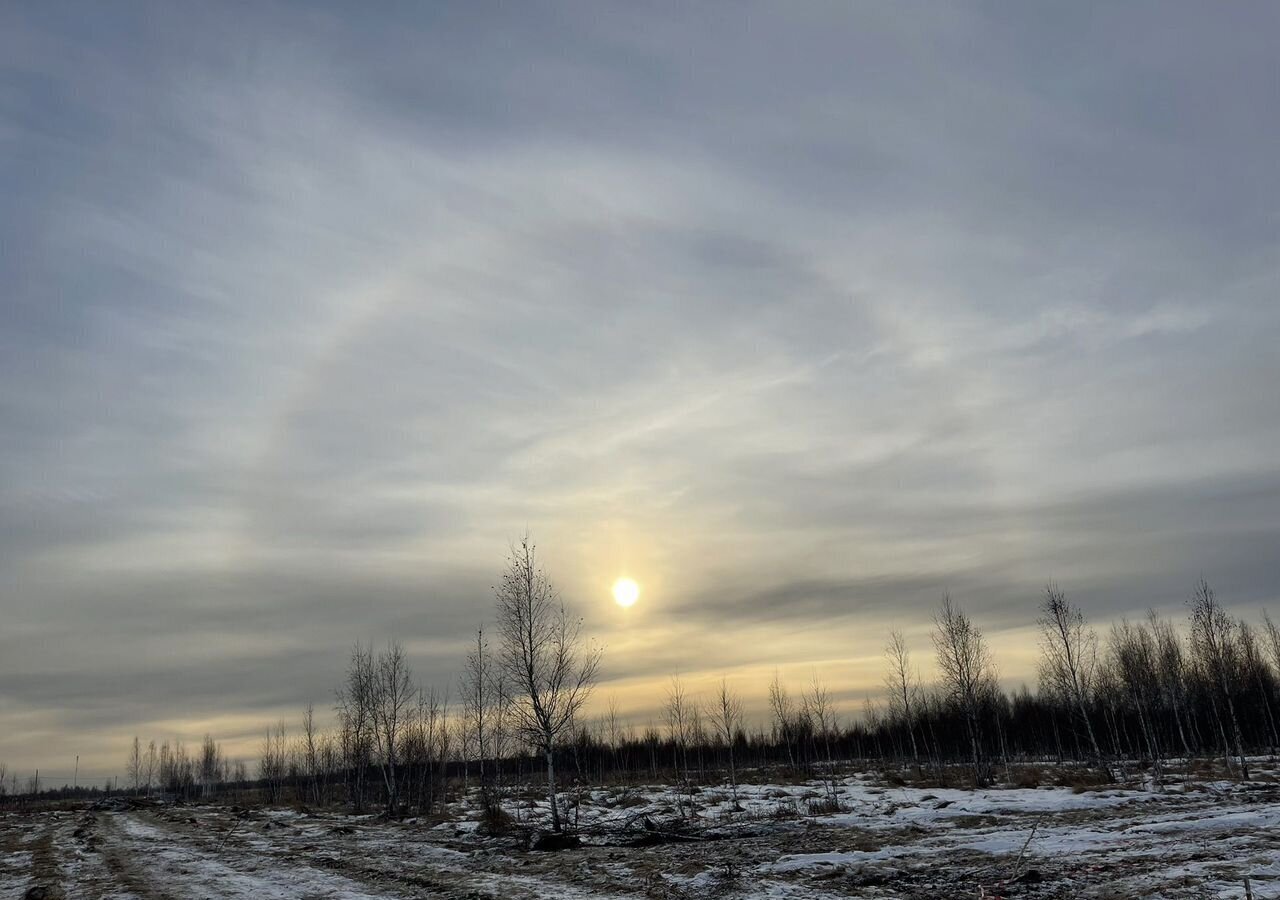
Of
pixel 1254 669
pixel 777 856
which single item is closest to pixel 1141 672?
pixel 1254 669

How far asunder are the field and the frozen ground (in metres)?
0.07

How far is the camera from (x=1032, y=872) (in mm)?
13148

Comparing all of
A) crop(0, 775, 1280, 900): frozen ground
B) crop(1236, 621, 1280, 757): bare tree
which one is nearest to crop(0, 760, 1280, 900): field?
crop(0, 775, 1280, 900): frozen ground

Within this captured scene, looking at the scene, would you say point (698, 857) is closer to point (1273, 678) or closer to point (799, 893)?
point (799, 893)

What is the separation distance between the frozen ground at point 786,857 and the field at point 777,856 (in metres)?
0.07

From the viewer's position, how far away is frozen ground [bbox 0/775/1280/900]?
1336cm

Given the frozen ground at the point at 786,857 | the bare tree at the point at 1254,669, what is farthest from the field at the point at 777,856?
the bare tree at the point at 1254,669

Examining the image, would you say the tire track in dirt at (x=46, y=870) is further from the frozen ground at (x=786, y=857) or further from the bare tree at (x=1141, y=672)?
the bare tree at (x=1141, y=672)

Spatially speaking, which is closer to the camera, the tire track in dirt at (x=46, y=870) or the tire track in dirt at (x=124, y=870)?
the tire track in dirt at (x=124, y=870)

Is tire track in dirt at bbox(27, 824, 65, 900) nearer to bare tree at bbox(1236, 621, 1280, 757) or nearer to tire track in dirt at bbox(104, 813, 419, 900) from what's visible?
tire track in dirt at bbox(104, 813, 419, 900)

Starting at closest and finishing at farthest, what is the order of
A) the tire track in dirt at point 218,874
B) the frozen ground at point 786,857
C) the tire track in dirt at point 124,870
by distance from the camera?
the frozen ground at point 786,857 → the tire track in dirt at point 218,874 → the tire track in dirt at point 124,870

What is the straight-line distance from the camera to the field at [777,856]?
44.0 feet

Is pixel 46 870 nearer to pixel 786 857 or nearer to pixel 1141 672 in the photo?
pixel 786 857

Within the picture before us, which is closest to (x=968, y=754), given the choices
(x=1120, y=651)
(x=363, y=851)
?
(x=1120, y=651)
